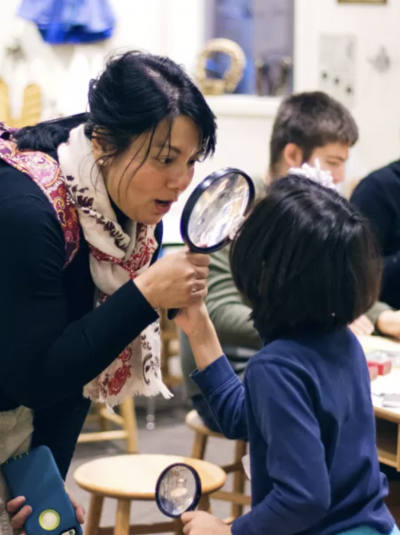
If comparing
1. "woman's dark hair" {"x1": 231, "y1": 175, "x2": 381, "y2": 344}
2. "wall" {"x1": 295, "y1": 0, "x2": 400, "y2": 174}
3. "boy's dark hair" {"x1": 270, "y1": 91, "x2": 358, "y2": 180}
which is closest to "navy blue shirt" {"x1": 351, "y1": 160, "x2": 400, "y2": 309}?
"boy's dark hair" {"x1": 270, "y1": 91, "x2": 358, "y2": 180}

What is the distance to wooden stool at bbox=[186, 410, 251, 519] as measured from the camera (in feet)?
8.71

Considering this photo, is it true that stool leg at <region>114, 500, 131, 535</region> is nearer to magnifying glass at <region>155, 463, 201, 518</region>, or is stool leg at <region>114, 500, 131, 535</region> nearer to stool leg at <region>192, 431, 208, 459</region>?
stool leg at <region>192, 431, 208, 459</region>

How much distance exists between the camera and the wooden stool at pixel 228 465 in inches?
105

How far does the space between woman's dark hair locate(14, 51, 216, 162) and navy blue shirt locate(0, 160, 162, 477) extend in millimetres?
161

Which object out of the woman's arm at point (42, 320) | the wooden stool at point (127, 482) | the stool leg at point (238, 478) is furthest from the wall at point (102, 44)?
the woman's arm at point (42, 320)

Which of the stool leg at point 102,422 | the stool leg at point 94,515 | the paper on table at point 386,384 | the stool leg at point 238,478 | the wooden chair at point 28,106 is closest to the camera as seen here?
the paper on table at point 386,384

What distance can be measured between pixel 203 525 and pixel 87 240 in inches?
20.1

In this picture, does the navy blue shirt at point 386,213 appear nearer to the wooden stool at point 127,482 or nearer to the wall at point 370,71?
the wooden stool at point 127,482

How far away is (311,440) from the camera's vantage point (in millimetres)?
1272

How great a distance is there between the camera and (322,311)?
1351mm

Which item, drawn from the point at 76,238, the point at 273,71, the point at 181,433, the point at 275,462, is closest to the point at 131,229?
the point at 76,238

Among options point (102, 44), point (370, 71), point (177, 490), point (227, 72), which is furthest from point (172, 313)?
point (102, 44)

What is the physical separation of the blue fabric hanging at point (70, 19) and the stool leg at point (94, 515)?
3299mm

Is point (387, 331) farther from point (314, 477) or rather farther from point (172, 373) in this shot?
point (172, 373)
